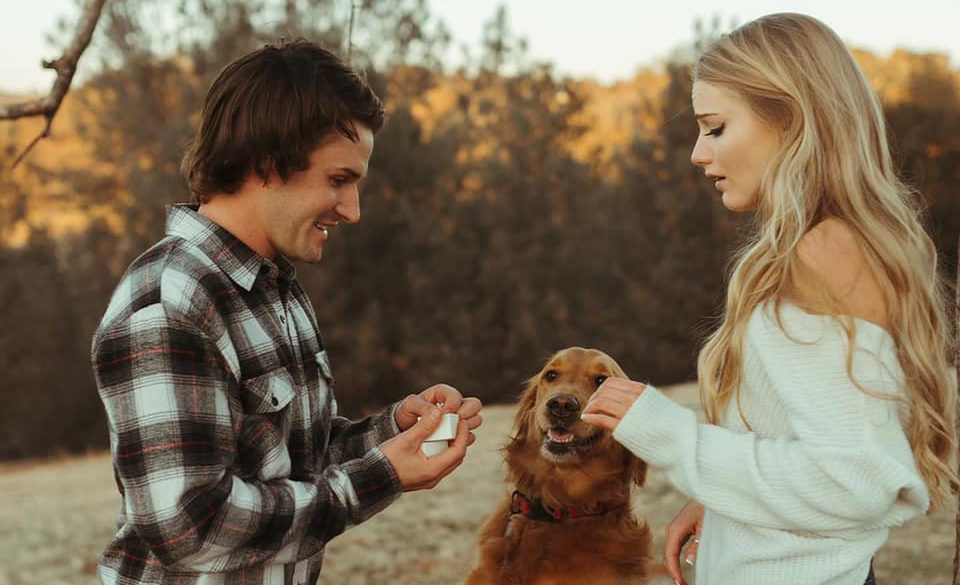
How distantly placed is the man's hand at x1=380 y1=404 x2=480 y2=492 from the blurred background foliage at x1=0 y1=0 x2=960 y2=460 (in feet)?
49.8

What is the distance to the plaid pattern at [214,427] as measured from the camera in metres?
1.81

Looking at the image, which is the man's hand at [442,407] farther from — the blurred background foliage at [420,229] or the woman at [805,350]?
the blurred background foliage at [420,229]

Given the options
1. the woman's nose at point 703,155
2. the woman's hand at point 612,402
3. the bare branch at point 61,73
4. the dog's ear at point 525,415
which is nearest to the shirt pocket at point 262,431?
the woman's hand at point 612,402

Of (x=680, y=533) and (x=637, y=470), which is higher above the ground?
(x=680, y=533)

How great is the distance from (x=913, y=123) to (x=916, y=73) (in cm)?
201

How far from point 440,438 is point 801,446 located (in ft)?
2.71

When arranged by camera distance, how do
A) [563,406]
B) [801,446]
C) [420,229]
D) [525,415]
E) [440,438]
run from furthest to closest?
[420,229] → [525,415] → [563,406] → [440,438] → [801,446]

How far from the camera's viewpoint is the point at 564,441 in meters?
3.20

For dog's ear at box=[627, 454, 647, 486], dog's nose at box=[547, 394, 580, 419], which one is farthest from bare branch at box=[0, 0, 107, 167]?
dog's ear at box=[627, 454, 647, 486]

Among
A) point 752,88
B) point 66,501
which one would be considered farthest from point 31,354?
point 752,88

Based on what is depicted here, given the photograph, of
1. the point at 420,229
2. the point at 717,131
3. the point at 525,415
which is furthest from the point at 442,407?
the point at 420,229

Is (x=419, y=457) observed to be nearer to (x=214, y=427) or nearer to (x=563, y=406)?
(x=214, y=427)

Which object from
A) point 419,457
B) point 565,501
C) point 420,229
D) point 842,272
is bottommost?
point 420,229

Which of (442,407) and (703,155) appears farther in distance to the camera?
(442,407)
